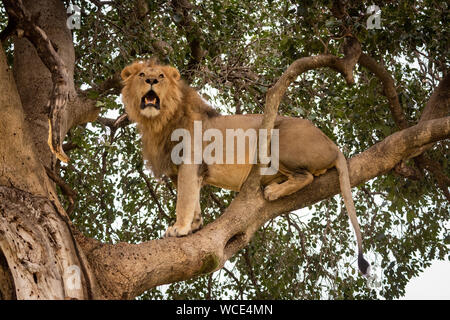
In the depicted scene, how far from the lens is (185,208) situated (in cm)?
445

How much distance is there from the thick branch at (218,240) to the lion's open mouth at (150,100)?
113cm

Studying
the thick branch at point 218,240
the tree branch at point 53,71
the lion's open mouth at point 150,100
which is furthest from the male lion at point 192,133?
the tree branch at point 53,71

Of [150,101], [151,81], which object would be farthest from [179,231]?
[151,81]

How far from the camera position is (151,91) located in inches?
191

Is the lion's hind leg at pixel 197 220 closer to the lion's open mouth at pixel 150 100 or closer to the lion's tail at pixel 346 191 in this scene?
the lion's open mouth at pixel 150 100

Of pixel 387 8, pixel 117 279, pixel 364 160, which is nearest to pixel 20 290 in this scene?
pixel 117 279

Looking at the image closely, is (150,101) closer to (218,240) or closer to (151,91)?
(151,91)

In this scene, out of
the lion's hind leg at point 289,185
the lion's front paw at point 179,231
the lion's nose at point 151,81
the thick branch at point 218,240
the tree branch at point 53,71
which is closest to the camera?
the thick branch at point 218,240

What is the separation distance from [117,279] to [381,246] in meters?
4.04

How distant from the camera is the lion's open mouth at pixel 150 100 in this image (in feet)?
15.9

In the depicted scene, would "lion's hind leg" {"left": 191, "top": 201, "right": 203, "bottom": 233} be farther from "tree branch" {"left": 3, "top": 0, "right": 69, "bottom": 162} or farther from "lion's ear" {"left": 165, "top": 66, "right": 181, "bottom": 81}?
"tree branch" {"left": 3, "top": 0, "right": 69, "bottom": 162}

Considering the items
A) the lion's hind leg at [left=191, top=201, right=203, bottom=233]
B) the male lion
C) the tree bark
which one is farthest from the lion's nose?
the tree bark

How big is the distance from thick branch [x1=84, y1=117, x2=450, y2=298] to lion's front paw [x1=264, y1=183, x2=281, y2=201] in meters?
0.05
